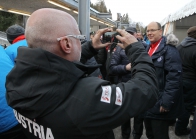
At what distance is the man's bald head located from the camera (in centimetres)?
93

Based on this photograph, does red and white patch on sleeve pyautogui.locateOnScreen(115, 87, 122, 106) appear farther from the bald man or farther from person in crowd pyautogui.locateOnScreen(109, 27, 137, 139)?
person in crowd pyautogui.locateOnScreen(109, 27, 137, 139)

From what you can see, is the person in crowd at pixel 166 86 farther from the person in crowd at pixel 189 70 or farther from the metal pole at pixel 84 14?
the metal pole at pixel 84 14

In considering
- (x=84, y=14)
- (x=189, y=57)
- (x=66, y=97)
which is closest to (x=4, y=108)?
(x=66, y=97)

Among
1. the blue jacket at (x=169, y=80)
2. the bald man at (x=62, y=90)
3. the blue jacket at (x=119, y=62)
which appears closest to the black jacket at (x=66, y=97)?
the bald man at (x=62, y=90)

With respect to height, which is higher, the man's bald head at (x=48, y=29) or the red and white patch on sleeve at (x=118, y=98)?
the man's bald head at (x=48, y=29)

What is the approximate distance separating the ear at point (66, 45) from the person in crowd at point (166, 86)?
5.22 ft

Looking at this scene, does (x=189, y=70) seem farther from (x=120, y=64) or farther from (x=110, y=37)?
(x=110, y=37)

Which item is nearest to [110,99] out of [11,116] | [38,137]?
[38,137]

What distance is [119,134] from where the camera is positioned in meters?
3.34

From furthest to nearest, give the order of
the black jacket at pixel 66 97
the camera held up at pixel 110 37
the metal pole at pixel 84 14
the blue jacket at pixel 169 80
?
1. the metal pole at pixel 84 14
2. the blue jacket at pixel 169 80
3. the camera held up at pixel 110 37
4. the black jacket at pixel 66 97

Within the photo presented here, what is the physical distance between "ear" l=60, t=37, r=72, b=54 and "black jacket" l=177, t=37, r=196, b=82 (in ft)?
8.42

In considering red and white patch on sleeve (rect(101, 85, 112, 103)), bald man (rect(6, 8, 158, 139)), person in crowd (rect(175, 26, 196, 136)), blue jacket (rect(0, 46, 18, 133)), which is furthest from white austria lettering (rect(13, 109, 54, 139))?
person in crowd (rect(175, 26, 196, 136))

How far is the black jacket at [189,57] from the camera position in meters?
2.91

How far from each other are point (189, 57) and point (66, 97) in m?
2.67
